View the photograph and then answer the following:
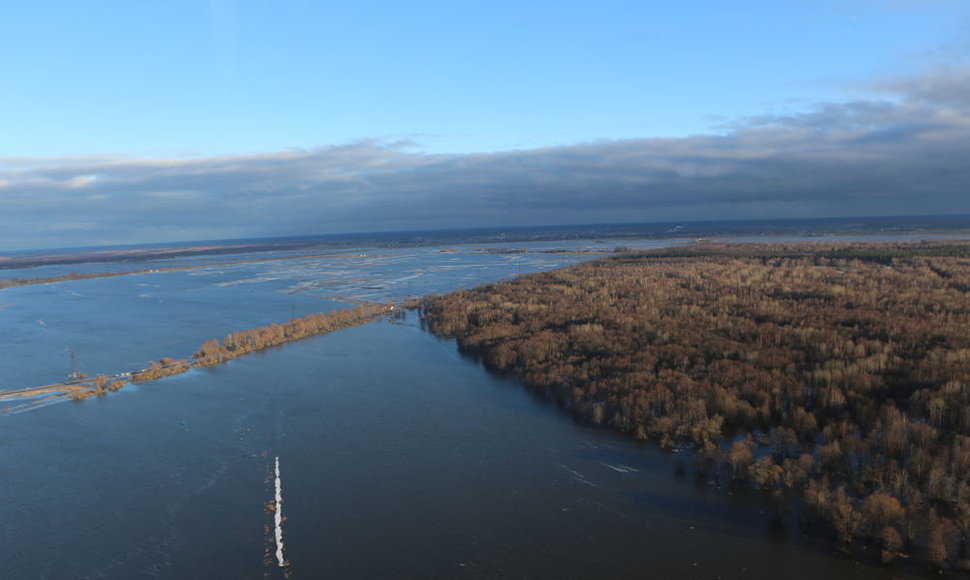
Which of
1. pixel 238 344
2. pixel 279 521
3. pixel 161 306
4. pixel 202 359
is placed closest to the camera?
pixel 279 521

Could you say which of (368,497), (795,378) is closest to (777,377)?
(795,378)

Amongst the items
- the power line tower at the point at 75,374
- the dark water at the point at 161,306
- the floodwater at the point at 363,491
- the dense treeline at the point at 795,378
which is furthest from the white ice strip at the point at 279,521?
the dark water at the point at 161,306

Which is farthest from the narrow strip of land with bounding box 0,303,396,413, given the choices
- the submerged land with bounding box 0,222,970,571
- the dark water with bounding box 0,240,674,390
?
the dark water with bounding box 0,240,674,390

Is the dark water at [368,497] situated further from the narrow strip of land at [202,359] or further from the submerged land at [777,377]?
the narrow strip of land at [202,359]

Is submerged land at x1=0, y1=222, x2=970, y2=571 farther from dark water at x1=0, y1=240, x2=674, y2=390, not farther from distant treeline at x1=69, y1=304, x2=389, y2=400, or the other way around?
dark water at x1=0, y1=240, x2=674, y2=390

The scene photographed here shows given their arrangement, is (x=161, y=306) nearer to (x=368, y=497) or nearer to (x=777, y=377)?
(x=368, y=497)

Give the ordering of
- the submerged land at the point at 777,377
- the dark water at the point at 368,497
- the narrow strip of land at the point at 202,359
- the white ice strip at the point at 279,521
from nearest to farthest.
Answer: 1. the dark water at the point at 368,497
2. the white ice strip at the point at 279,521
3. the submerged land at the point at 777,377
4. the narrow strip of land at the point at 202,359

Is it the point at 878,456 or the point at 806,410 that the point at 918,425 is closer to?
the point at 878,456
